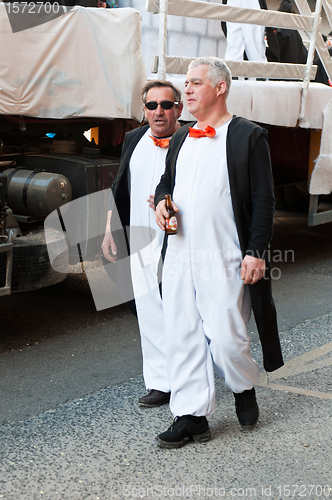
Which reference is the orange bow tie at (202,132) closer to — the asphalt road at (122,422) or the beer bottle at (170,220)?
the beer bottle at (170,220)

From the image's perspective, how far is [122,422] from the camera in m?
2.92

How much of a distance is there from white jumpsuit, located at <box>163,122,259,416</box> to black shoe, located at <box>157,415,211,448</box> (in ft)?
0.22

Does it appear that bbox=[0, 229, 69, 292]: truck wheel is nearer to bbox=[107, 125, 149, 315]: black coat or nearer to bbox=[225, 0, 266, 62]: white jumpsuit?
bbox=[107, 125, 149, 315]: black coat

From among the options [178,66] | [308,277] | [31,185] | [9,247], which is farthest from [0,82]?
[308,277]

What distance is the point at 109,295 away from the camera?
4926 millimetres

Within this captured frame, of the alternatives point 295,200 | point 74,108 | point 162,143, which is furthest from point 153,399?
point 295,200

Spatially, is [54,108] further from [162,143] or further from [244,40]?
[244,40]

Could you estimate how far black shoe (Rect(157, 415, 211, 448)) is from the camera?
269 cm

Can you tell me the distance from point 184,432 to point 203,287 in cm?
71

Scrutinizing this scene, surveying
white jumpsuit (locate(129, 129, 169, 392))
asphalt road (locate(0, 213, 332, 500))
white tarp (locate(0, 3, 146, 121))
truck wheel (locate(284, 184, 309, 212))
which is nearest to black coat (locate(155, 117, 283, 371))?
white jumpsuit (locate(129, 129, 169, 392))

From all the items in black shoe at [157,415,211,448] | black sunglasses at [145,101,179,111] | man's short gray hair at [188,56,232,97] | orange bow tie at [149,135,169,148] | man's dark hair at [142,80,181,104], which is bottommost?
black shoe at [157,415,211,448]

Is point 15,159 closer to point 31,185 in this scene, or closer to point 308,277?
point 31,185

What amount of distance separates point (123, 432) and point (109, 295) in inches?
86.1

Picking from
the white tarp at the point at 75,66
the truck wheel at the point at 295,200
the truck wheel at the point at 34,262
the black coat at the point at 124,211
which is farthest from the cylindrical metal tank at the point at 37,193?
the truck wheel at the point at 295,200
